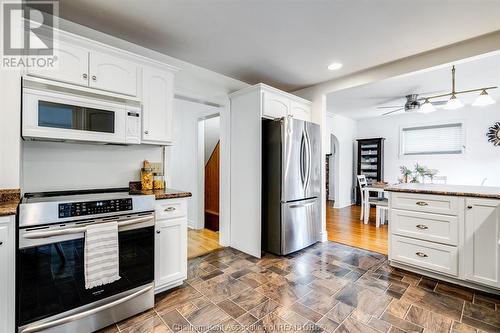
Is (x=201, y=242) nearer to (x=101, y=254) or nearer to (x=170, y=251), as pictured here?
(x=170, y=251)

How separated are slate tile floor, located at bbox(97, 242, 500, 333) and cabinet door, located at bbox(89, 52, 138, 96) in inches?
75.3

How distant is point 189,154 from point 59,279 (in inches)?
122

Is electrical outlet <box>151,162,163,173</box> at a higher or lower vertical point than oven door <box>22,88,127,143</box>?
lower

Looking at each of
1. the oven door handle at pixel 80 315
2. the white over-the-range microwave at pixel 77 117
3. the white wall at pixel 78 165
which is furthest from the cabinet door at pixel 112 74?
the oven door handle at pixel 80 315

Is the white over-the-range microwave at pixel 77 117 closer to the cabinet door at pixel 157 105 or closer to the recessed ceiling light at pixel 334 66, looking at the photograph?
the cabinet door at pixel 157 105

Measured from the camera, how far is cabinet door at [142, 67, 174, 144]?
2.28 meters

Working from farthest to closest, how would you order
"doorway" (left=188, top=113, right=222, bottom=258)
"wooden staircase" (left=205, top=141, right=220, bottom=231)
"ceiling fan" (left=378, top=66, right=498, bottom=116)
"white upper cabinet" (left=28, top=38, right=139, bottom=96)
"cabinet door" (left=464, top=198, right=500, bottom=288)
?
"wooden staircase" (left=205, top=141, right=220, bottom=231), "doorway" (left=188, top=113, right=222, bottom=258), "ceiling fan" (left=378, top=66, right=498, bottom=116), "cabinet door" (left=464, top=198, right=500, bottom=288), "white upper cabinet" (left=28, top=38, right=139, bottom=96)

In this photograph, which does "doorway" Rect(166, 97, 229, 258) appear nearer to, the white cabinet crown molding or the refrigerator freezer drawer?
the white cabinet crown molding

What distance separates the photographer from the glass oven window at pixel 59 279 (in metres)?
1.44

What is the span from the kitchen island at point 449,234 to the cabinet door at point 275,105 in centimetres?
168

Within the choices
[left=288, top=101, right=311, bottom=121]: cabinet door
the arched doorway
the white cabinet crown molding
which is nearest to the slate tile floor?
[left=288, top=101, right=311, bottom=121]: cabinet door

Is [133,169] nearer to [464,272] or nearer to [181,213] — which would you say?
[181,213]

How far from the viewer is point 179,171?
462 centimetres

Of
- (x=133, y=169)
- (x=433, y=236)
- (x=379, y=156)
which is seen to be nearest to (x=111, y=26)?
(x=133, y=169)
